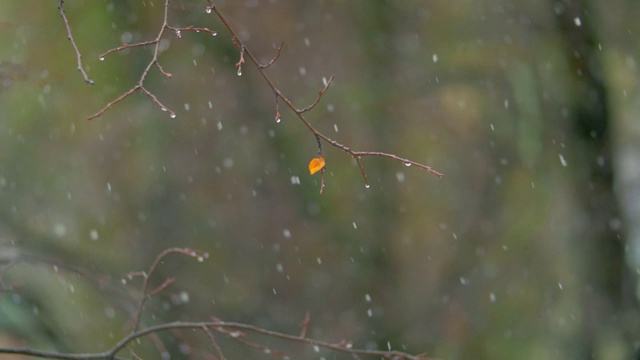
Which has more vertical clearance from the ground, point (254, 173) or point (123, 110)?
point (123, 110)

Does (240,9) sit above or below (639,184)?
above

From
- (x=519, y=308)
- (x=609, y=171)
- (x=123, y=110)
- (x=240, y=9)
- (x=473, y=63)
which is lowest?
(x=519, y=308)

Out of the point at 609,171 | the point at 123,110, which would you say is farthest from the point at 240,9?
the point at 609,171

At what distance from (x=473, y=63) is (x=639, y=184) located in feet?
4.57

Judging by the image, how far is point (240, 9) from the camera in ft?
19.5

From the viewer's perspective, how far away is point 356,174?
19.4 ft

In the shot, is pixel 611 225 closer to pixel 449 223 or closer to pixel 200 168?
pixel 449 223

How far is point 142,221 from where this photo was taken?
5949 mm

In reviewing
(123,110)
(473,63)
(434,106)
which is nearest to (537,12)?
(473,63)

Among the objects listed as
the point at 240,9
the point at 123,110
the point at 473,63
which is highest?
the point at 240,9

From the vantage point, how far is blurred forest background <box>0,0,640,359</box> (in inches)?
228

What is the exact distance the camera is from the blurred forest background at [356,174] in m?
5.80

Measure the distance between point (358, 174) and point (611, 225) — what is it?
168cm

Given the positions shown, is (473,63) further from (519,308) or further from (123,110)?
(123,110)
